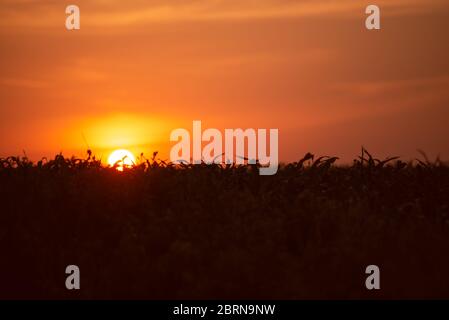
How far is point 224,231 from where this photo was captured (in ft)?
27.0

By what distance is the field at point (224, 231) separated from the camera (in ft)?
25.0

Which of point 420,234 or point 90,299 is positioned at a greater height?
point 420,234

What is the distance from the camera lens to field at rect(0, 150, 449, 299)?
762 cm

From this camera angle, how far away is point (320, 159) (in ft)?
33.8

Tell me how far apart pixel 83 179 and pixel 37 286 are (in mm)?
1821

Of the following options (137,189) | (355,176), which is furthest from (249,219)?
(355,176)

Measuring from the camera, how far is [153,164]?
10.5 meters

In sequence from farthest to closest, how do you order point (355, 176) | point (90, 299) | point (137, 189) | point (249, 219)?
point (355, 176) < point (137, 189) < point (249, 219) < point (90, 299)
